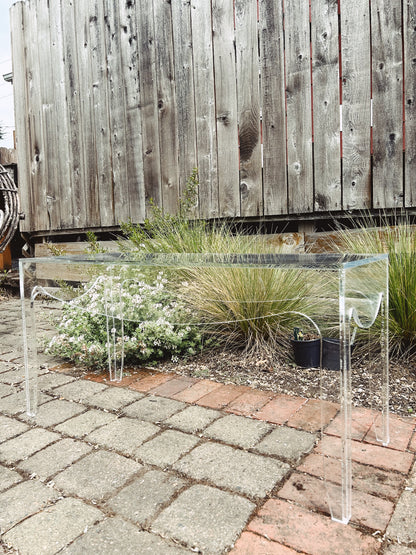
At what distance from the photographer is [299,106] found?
3.26 metres

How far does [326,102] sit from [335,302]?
5.10 feet

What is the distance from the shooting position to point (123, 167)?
4219 mm

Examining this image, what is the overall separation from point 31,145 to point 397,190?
3.83 metres

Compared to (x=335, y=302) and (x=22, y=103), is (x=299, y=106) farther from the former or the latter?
(x=22, y=103)

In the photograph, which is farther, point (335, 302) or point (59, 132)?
point (59, 132)

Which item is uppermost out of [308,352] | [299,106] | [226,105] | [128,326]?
[226,105]

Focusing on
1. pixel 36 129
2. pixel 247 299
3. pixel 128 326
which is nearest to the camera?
pixel 247 299

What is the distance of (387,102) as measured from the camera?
115 inches

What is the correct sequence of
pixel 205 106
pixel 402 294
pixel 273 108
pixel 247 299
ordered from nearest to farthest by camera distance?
pixel 402 294 → pixel 247 299 → pixel 273 108 → pixel 205 106

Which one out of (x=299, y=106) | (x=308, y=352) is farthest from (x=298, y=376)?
(x=299, y=106)

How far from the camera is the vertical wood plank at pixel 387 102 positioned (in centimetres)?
286

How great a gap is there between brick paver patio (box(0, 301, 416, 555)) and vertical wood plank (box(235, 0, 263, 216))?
5.81 ft

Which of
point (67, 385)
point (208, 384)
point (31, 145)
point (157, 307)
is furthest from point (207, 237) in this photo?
point (31, 145)

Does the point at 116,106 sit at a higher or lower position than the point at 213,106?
higher
